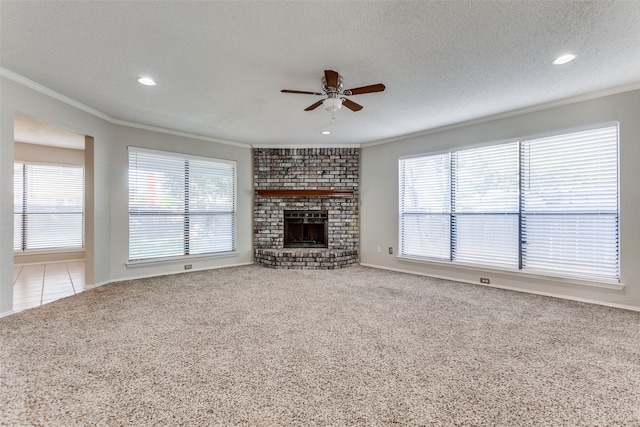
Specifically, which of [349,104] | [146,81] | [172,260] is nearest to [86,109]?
[146,81]

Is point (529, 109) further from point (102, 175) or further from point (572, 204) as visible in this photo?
point (102, 175)

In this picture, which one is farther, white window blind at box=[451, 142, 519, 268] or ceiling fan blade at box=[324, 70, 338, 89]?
white window blind at box=[451, 142, 519, 268]

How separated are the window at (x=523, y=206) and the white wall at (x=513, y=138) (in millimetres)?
110

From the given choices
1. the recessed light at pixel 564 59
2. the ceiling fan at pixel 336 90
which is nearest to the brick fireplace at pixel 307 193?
the ceiling fan at pixel 336 90

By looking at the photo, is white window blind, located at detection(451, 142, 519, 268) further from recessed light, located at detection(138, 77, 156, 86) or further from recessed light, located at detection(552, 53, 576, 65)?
recessed light, located at detection(138, 77, 156, 86)

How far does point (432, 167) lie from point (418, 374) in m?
3.78

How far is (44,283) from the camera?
172 inches

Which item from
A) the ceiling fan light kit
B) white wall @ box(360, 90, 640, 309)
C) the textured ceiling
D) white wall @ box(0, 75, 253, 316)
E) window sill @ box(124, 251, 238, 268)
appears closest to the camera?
the textured ceiling

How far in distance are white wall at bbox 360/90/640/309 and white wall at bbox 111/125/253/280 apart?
7.95 ft

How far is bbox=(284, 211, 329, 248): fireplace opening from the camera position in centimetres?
607

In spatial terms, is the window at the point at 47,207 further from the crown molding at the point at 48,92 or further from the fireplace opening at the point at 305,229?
the fireplace opening at the point at 305,229

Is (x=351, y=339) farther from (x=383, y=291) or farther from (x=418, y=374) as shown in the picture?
(x=383, y=291)

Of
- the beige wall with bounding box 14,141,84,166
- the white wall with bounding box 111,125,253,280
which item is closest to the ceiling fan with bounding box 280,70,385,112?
the white wall with bounding box 111,125,253,280

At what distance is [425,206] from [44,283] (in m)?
6.19
